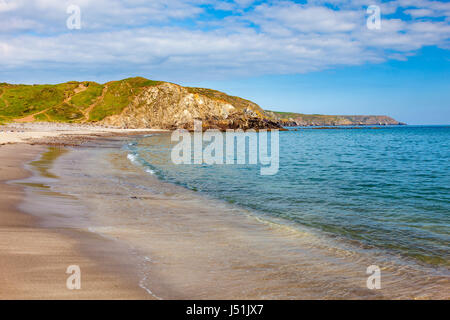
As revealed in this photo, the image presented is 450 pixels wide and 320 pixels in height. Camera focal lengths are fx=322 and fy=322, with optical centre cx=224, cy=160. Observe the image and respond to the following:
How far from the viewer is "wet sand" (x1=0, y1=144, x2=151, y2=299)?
14.9 feet

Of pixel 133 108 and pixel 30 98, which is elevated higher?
pixel 30 98

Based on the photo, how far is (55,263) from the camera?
555cm

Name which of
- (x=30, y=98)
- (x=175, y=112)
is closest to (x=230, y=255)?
(x=175, y=112)

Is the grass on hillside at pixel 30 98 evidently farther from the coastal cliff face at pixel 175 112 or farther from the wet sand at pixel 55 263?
the wet sand at pixel 55 263

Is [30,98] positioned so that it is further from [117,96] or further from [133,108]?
[133,108]

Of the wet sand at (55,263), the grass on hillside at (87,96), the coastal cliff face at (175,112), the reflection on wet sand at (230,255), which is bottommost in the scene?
the reflection on wet sand at (230,255)

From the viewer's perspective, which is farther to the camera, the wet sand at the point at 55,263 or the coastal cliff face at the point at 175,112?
the coastal cliff face at the point at 175,112

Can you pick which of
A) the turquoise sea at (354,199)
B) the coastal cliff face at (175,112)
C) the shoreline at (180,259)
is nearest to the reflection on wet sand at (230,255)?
the shoreline at (180,259)

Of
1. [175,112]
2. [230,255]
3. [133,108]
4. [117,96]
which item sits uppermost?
[117,96]

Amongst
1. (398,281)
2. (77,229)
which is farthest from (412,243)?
(77,229)

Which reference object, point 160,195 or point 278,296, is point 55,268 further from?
point 160,195

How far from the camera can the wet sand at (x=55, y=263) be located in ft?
14.9
